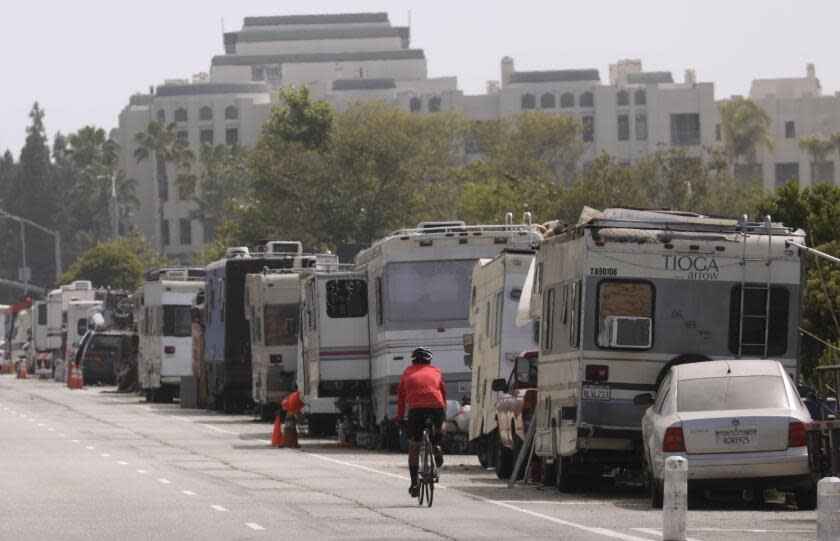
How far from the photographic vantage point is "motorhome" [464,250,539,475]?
1064 inches

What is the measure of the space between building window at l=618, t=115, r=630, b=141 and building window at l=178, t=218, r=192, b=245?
37411 millimetres

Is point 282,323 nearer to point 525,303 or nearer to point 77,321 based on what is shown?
point 525,303

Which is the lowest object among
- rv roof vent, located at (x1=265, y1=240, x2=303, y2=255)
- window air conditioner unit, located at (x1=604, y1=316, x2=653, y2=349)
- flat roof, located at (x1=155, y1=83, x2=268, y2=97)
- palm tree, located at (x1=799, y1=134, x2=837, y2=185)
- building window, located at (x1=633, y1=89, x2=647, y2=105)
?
window air conditioner unit, located at (x1=604, y1=316, x2=653, y2=349)

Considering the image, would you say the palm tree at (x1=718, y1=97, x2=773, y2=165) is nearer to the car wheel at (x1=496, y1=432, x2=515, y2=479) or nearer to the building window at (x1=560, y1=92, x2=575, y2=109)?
the building window at (x1=560, y1=92, x2=575, y2=109)

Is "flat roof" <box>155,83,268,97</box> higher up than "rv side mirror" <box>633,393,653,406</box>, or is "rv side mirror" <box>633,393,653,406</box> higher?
"flat roof" <box>155,83,268,97</box>

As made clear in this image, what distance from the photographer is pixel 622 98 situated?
166125 millimetres

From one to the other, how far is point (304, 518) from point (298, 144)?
6744cm

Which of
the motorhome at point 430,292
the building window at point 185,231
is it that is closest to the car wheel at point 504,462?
the motorhome at point 430,292

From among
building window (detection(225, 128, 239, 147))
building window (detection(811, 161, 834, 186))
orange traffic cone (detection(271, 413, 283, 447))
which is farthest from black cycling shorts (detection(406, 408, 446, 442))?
building window (detection(225, 128, 239, 147))

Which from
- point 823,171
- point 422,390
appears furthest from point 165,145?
point 422,390

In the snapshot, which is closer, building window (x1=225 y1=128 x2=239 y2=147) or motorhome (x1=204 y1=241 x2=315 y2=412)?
motorhome (x1=204 y1=241 x2=315 y2=412)

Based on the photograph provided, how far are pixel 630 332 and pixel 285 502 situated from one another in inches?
161

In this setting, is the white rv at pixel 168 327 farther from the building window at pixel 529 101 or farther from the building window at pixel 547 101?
the building window at pixel 547 101

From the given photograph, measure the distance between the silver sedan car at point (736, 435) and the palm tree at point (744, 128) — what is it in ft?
435
